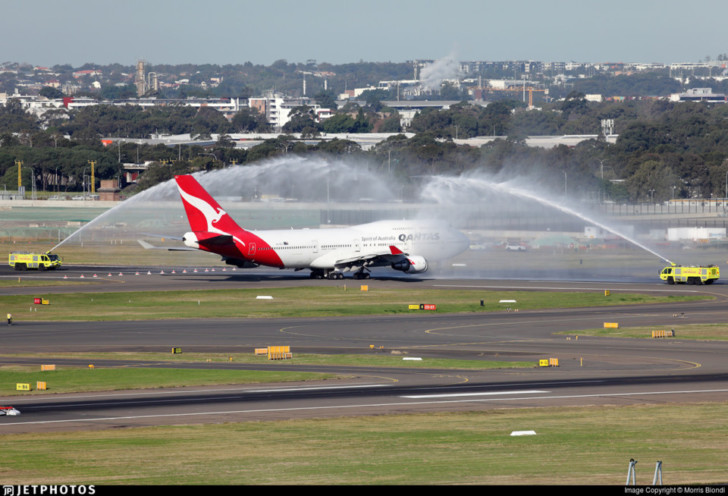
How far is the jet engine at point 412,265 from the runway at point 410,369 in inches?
729

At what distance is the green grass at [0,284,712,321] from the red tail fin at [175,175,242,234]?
710 cm

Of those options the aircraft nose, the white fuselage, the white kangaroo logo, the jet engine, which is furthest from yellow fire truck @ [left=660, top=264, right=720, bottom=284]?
the white kangaroo logo

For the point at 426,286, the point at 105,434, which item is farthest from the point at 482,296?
the point at 105,434

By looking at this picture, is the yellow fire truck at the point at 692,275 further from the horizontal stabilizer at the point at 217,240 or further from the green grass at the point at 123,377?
the green grass at the point at 123,377

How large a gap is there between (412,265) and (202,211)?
2346 cm

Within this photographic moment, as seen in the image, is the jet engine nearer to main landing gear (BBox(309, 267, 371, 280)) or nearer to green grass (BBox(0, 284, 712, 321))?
main landing gear (BBox(309, 267, 371, 280))

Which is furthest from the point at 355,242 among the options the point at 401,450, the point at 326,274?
the point at 401,450

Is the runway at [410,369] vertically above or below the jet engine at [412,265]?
below

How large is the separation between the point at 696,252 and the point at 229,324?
84316 millimetres

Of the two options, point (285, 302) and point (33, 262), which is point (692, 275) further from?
point (33, 262)

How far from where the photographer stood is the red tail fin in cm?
11188

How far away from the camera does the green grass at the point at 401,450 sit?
3572cm

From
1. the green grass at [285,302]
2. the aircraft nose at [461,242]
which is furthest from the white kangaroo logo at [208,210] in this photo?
Answer: the aircraft nose at [461,242]

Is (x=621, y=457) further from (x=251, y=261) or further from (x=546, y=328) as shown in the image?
(x=251, y=261)
